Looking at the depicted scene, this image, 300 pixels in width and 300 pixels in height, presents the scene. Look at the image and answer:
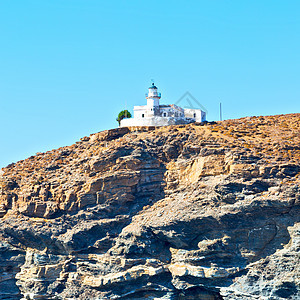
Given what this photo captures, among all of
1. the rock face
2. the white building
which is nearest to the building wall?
the white building

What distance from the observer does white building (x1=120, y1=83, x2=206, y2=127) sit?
72750 millimetres

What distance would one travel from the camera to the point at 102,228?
64.9 m

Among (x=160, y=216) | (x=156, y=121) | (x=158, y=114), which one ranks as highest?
(x=158, y=114)

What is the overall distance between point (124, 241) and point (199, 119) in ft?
56.4

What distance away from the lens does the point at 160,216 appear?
2474 inches

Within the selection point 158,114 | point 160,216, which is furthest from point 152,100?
point 160,216

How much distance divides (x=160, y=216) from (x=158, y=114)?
47.1 feet

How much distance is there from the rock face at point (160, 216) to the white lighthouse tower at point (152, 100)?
335 centimetres

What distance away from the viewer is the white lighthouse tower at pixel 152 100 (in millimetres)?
74188

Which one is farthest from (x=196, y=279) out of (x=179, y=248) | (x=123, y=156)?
(x=123, y=156)

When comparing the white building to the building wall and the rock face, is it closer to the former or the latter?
the building wall

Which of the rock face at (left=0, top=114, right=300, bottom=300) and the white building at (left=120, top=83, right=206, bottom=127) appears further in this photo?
the white building at (left=120, top=83, right=206, bottom=127)

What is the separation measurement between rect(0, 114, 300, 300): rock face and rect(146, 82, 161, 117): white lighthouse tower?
3345 mm

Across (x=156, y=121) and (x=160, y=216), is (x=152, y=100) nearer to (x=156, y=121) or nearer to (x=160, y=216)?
(x=156, y=121)
